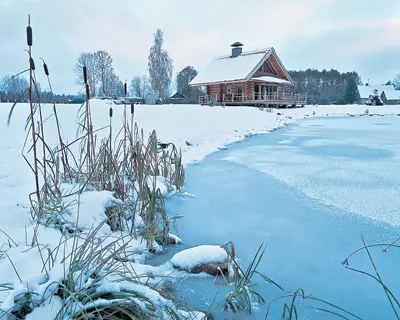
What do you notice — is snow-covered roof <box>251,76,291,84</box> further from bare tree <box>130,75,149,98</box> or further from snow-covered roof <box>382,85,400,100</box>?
snow-covered roof <box>382,85,400,100</box>

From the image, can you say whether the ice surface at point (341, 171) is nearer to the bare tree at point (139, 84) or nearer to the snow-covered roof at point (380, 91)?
Answer: the bare tree at point (139, 84)

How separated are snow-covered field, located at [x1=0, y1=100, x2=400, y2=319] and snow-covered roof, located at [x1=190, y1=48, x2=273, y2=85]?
7399 mm

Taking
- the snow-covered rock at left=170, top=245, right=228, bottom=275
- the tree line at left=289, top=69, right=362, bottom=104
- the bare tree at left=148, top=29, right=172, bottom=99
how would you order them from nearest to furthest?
the snow-covered rock at left=170, top=245, right=228, bottom=275
the bare tree at left=148, top=29, right=172, bottom=99
the tree line at left=289, top=69, right=362, bottom=104

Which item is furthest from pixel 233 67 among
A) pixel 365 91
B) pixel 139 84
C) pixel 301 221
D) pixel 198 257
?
pixel 365 91

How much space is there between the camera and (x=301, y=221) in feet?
7.86

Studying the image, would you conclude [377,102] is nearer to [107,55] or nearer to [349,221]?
[107,55]

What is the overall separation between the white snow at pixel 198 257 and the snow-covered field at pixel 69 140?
0.24 ft

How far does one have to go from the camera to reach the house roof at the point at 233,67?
61.4 feet

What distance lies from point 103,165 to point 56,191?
401 mm

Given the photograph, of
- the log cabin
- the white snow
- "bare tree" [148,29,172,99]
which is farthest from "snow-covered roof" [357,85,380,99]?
the white snow

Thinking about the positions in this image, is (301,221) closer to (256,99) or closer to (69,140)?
(69,140)

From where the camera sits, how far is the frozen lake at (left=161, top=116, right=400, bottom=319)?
1554 millimetres

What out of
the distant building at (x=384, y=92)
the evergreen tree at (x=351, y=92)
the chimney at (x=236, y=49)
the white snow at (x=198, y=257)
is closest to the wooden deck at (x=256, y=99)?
the chimney at (x=236, y=49)

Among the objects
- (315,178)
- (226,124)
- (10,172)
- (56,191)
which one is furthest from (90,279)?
(226,124)
